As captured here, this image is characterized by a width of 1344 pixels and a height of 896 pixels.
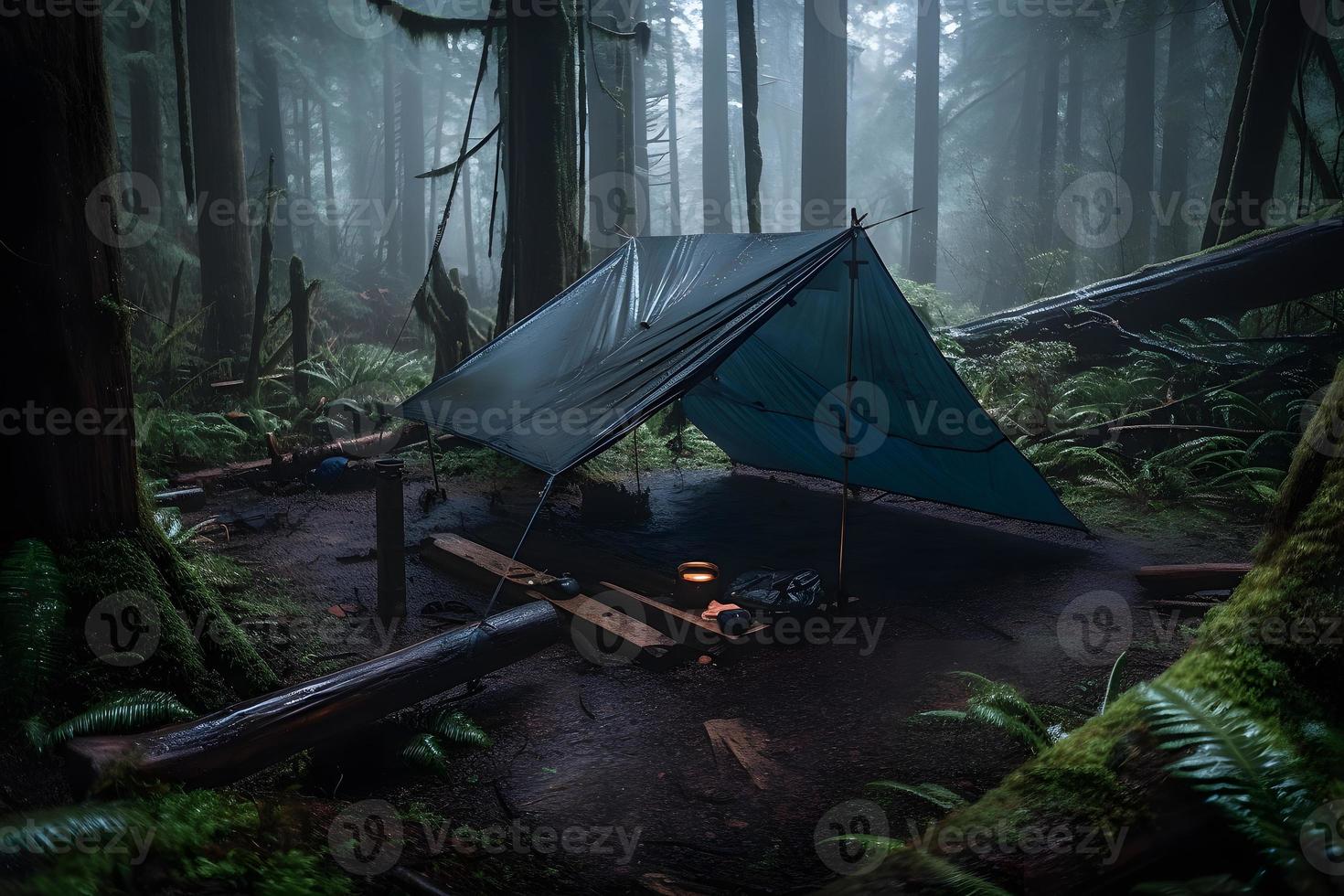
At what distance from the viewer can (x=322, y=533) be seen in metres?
7.32

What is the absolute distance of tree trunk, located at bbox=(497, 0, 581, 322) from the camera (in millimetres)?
8688

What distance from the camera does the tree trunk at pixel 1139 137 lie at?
20.8m

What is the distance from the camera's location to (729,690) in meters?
4.40

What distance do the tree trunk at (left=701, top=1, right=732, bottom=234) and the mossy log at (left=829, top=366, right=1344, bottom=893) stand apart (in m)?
24.6

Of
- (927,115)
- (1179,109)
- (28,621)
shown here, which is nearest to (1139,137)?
(1179,109)

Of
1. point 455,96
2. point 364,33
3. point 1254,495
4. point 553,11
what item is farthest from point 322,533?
point 455,96

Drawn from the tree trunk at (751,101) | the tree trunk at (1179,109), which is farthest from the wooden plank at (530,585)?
the tree trunk at (1179,109)

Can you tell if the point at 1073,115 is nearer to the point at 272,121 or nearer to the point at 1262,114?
the point at 1262,114

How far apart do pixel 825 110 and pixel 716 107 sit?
1118 centimetres

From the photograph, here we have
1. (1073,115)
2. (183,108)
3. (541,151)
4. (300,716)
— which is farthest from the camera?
(1073,115)

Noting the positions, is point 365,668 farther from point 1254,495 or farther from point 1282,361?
point 1282,361

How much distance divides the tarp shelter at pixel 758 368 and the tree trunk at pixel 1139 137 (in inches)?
673

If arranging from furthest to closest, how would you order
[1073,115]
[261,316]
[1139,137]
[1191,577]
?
[1073,115] → [1139,137] → [261,316] → [1191,577]

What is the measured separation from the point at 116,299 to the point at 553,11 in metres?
6.58
